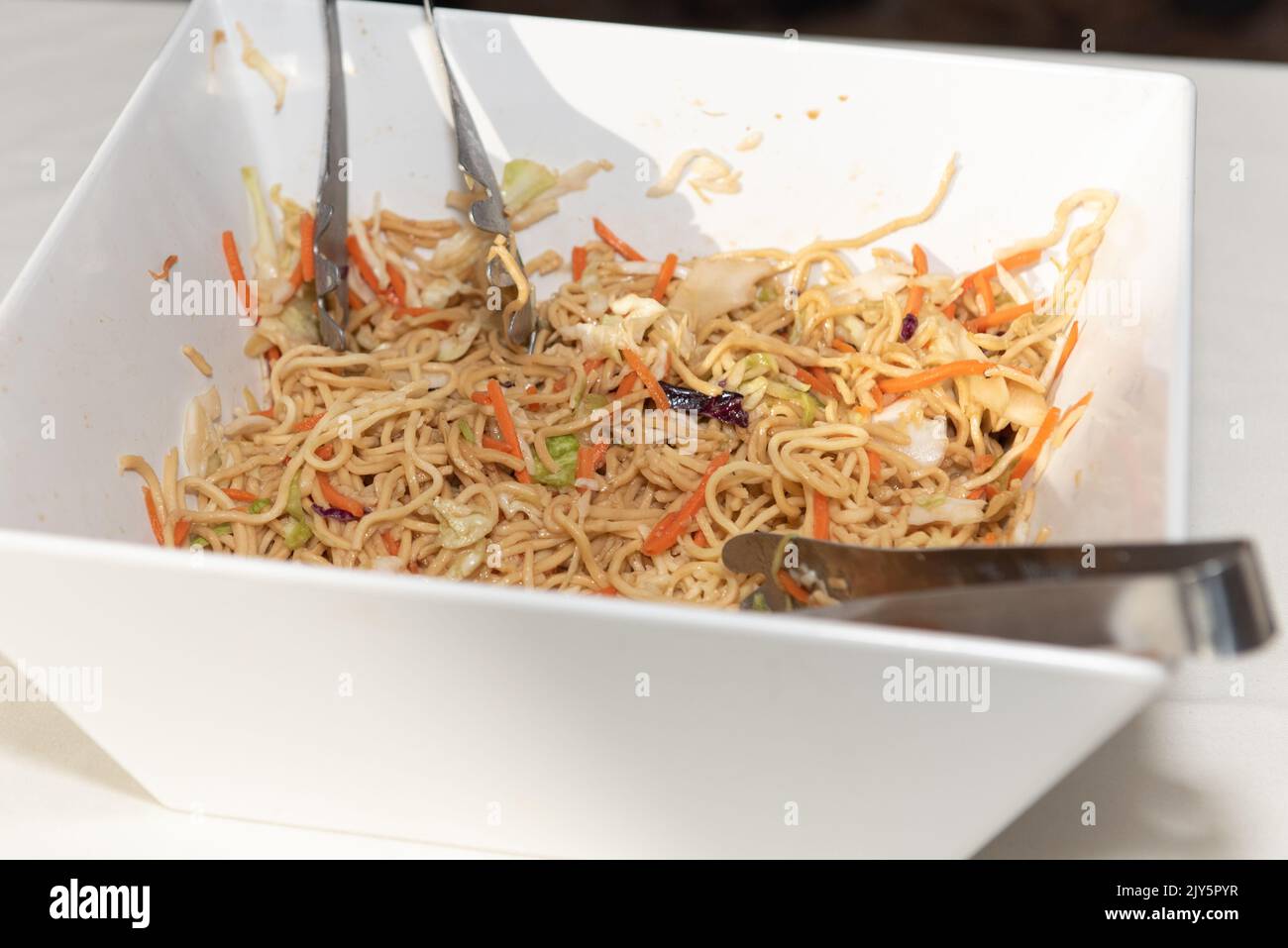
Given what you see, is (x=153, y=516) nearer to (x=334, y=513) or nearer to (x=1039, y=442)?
(x=334, y=513)

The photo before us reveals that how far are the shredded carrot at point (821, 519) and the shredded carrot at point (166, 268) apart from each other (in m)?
0.76

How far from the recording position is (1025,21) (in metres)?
3.25

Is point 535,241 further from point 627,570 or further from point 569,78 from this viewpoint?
point 627,570

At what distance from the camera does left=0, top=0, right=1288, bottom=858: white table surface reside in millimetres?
→ 1128

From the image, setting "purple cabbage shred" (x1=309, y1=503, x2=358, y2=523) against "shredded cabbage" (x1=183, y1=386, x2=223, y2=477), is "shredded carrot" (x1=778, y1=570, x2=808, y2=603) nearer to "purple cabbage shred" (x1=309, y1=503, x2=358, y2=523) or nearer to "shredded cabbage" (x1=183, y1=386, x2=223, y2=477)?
"purple cabbage shred" (x1=309, y1=503, x2=358, y2=523)

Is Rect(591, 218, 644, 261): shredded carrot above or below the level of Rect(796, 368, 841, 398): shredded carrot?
above

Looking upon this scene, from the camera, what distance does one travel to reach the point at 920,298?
1.45 metres

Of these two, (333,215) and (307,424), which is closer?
(307,424)

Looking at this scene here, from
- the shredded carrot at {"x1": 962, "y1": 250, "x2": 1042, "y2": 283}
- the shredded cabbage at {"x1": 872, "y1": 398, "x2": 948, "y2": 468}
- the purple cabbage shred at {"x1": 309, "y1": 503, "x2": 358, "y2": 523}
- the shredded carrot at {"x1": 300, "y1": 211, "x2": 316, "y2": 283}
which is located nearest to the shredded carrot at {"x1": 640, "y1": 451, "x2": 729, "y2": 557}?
the shredded cabbage at {"x1": 872, "y1": 398, "x2": 948, "y2": 468}

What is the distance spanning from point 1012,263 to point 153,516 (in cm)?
101

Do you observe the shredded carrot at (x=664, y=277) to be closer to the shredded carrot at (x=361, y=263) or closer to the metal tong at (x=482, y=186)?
the metal tong at (x=482, y=186)

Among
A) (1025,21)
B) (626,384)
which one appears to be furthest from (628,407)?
(1025,21)

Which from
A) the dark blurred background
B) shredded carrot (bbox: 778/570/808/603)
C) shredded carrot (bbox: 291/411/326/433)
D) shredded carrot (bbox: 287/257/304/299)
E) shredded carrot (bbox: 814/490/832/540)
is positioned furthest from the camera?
the dark blurred background

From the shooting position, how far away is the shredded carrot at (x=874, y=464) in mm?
1320
